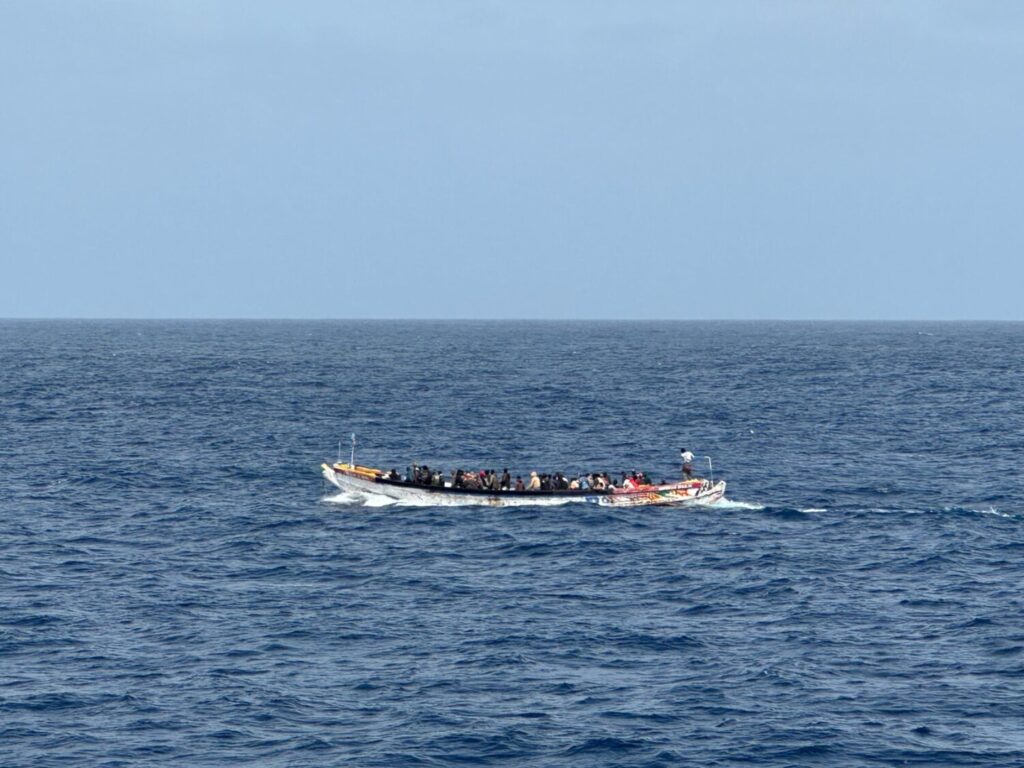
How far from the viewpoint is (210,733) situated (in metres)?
36.5

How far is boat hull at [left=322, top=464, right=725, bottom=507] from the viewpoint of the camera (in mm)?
71188

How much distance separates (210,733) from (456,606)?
14638 millimetres

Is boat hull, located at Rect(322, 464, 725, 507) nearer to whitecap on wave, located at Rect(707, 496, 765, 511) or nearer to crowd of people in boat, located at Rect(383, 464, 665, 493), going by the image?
crowd of people in boat, located at Rect(383, 464, 665, 493)

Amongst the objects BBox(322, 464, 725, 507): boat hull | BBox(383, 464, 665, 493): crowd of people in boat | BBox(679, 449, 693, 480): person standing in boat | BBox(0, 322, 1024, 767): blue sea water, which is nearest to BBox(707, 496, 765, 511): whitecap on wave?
BBox(0, 322, 1024, 767): blue sea water

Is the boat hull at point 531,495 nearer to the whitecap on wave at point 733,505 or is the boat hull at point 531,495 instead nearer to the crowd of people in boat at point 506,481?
the crowd of people in boat at point 506,481

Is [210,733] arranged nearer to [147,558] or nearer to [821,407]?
[147,558]

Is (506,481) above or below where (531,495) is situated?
above

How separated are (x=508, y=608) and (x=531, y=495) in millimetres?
21910

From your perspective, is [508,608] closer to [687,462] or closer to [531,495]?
[531,495]

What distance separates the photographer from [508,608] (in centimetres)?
4950

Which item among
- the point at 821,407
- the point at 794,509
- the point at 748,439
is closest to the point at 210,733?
the point at 794,509

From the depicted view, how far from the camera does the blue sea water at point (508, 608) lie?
120 ft

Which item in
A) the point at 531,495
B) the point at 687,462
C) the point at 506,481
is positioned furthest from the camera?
the point at 687,462

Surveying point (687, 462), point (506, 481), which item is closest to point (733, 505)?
point (687, 462)
